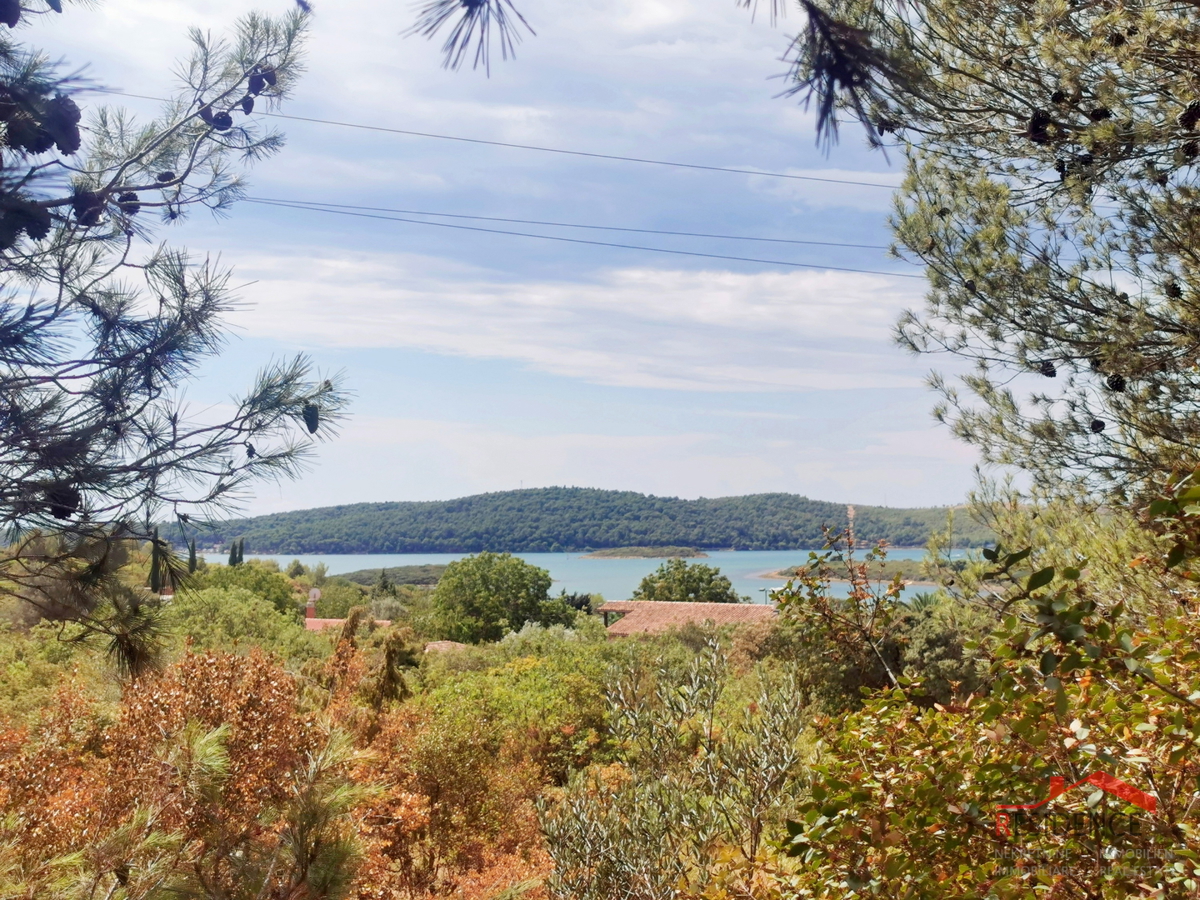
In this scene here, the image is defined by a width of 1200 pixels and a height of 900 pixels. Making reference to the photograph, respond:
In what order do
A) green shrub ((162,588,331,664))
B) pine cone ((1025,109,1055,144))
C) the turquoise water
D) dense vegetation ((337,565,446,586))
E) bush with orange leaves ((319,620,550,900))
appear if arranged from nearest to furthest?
pine cone ((1025,109,1055,144)), bush with orange leaves ((319,620,550,900)), green shrub ((162,588,331,664)), the turquoise water, dense vegetation ((337,565,446,586))

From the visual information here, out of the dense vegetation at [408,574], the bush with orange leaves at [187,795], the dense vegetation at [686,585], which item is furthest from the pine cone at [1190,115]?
the dense vegetation at [408,574]

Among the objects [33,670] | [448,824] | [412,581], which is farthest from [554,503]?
[448,824]

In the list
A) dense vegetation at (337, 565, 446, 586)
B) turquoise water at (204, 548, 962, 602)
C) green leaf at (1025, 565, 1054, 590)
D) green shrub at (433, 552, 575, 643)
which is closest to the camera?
green leaf at (1025, 565, 1054, 590)

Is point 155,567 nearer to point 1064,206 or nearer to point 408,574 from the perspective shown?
point 1064,206

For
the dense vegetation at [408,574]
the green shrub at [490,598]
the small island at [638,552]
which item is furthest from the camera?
the dense vegetation at [408,574]

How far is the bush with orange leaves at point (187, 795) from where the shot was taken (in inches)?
154

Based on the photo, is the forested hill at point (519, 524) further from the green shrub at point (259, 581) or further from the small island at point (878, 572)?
the small island at point (878, 572)

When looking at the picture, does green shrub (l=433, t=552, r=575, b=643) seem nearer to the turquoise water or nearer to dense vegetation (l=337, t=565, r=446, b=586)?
the turquoise water

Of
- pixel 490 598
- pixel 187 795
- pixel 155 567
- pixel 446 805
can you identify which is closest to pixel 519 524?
pixel 490 598

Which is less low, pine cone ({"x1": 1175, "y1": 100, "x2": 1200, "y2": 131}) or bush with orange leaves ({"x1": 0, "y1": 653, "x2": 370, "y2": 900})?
pine cone ({"x1": 1175, "y1": 100, "x2": 1200, "y2": 131})

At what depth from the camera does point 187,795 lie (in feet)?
16.2

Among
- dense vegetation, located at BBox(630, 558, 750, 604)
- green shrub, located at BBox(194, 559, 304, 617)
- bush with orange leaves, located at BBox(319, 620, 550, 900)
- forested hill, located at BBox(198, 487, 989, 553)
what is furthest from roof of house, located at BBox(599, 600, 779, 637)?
forested hill, located at BBox(198, 487, 989, 553)

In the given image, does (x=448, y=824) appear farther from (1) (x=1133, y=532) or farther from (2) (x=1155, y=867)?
(2) (x=1155, y=867)

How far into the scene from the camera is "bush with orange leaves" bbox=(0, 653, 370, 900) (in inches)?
154
